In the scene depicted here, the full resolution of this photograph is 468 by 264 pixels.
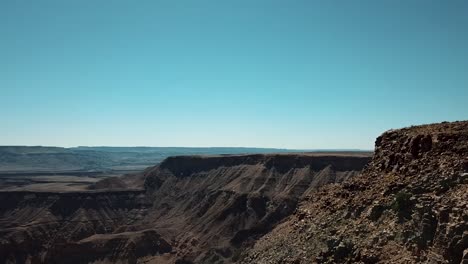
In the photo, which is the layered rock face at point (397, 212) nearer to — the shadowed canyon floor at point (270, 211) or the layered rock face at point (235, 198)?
the shadowed canyon floor at point (270, 211)

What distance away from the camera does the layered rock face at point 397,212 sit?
16.1 meters

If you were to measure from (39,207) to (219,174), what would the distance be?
49372 millimetres

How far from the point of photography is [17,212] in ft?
392

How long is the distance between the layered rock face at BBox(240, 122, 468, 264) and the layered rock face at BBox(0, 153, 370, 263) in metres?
52.2

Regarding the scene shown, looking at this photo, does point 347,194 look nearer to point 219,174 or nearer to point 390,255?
point 390,255

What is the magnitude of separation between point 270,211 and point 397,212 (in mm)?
81006

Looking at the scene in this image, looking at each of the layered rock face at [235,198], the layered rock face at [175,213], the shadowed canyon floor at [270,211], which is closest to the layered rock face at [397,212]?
the shadowed canyon floor at [270,211]

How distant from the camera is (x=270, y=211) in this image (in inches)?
3880

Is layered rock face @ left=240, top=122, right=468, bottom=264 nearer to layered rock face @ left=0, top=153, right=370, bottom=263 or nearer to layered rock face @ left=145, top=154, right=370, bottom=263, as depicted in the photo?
layered rock face @ left=0, top=153, right=370, bottom=263

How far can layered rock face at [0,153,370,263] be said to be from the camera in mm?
88438

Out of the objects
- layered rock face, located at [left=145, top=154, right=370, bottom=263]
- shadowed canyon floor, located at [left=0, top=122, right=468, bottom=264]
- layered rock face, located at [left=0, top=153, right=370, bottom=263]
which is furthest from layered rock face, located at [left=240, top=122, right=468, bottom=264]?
layered rock face, located at [left=145, top=154, right=370, bottom=263]

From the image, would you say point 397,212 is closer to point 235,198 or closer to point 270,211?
point 270,211

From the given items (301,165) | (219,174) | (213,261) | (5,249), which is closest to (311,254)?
(213,261)

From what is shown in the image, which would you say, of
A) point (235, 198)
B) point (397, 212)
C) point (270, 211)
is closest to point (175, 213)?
point (235, 198)
